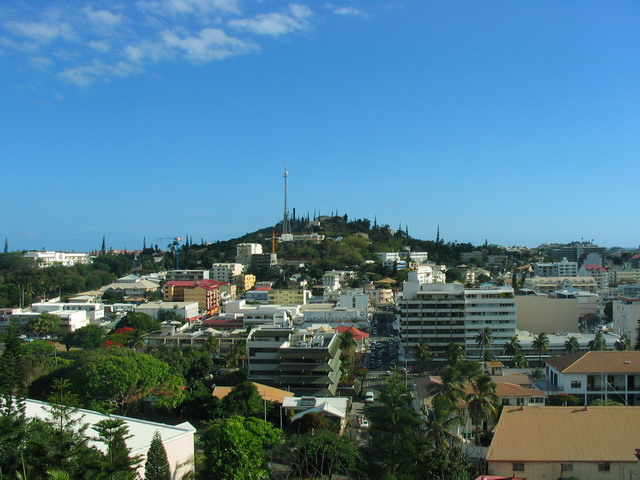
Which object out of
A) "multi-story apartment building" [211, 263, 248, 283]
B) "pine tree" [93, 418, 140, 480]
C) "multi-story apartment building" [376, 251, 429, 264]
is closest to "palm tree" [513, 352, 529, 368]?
"pine tree" [93, 418, 140, 480]

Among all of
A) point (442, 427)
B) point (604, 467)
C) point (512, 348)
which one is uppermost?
point (442, 427)

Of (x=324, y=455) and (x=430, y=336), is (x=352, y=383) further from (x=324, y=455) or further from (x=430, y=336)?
(x=324, y=455)

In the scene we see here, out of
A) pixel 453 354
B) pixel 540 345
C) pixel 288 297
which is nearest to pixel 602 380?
pixel 453 354

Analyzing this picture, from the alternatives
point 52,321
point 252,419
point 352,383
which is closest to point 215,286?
point 52,321

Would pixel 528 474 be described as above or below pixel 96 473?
below

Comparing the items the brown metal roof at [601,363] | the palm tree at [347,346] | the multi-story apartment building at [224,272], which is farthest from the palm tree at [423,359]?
the multi-story apartment building at [224,272]

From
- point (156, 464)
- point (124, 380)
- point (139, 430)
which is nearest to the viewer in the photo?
point (156, 464)

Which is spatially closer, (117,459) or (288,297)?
(117,459)

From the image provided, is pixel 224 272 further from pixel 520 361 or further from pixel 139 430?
pixel 139 430
